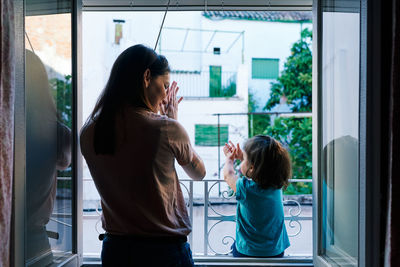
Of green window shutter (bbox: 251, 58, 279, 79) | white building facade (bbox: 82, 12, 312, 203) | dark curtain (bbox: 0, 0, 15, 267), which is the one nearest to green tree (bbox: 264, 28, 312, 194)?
white building facade (bbox: 82, 12, 312, 203)

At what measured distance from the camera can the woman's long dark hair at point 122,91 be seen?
1.05 meters

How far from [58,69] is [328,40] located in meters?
1.18

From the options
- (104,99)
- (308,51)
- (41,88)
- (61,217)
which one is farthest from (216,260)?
(308,51)

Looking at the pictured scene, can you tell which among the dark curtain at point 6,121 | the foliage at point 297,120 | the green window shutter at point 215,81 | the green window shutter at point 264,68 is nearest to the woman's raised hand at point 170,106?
the dark curtain at point 6,121

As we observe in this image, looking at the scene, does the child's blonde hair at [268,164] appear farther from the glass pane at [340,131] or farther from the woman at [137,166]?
the woman at [137,166]

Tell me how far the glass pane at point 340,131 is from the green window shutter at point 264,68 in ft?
21.6

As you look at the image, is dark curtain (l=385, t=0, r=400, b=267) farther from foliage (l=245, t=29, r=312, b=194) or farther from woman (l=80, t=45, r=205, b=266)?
foliage (l=245, t=29, r=312, b=194)

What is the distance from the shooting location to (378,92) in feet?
3.43

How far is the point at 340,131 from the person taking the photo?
136 centimetres

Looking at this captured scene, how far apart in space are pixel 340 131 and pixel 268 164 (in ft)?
1.36

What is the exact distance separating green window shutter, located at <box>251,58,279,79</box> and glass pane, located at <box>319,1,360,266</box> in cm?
659

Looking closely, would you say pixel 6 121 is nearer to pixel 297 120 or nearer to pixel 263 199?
pixel 263 199

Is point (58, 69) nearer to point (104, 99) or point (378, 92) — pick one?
point (104, 99)

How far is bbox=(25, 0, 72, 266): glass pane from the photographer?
1219 mm
